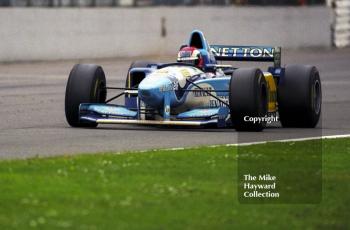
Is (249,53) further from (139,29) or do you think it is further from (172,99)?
(139,29)

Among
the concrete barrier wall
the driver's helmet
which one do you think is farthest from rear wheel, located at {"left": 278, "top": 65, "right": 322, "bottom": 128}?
the concrete barrier wall

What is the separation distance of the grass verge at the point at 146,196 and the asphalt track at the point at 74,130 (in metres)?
1.51

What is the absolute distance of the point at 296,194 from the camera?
10.5 m

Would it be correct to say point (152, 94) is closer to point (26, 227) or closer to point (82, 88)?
point (82, 88)

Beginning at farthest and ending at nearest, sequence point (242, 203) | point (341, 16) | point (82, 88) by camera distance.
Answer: point (341, 16) → point (82, 88) → point (242, 203)

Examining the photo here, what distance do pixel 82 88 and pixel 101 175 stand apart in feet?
18.2

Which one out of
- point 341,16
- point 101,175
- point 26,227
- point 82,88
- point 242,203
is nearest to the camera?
point 26,227

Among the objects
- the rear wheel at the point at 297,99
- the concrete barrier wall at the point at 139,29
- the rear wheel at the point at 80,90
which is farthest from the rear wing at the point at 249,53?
the concrete barrier wall at the point at 139,29

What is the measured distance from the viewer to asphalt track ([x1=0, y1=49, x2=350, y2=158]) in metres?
14.4

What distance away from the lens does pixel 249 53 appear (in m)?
18.5

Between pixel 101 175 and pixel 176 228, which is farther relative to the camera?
pixel 101 175

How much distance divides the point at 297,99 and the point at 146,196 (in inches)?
283

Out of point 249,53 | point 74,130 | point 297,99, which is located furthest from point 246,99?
point 249,53

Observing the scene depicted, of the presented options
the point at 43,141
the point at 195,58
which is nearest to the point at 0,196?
the point at 43,141
